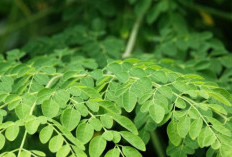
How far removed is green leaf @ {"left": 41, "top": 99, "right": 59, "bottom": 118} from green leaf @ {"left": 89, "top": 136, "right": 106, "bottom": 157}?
0.46ft

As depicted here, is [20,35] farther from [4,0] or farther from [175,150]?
[175,150]

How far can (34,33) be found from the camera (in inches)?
116

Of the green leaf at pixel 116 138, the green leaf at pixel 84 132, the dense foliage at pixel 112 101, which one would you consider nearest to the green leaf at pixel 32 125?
the dense foliage at pixel 112 101

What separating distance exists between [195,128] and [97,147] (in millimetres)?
277

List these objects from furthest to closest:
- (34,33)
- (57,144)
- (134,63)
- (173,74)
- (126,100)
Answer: (34,33) → (134,63) → (173,74) → (126,100) → (57,144)

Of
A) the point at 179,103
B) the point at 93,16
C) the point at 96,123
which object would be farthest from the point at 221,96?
the point at 93,16

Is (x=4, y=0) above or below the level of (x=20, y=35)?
above

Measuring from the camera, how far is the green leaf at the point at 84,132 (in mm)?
1001

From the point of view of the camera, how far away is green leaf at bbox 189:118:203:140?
0.99 metres

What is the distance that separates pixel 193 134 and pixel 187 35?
1028 mm

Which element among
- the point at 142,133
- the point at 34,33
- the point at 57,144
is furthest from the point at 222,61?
the point at 34,33

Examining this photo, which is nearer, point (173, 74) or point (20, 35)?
point (173, 74)

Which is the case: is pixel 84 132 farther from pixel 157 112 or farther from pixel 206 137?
pixel 206 137

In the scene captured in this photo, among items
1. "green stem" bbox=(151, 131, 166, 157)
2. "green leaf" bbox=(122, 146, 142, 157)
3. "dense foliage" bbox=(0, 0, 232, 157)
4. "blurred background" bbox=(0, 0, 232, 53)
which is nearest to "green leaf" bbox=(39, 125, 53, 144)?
"dense foliage" bbox=(0, 0, 232, 157)
